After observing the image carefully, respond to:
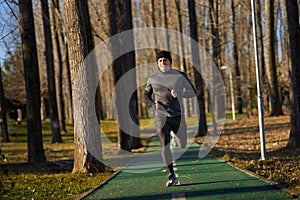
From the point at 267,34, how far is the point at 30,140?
19.4 metres

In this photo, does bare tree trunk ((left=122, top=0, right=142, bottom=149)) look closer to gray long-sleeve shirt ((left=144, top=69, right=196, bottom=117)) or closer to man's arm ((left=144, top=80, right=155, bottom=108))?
man's arm ((left=144, top=80, right=155, bottom=108))

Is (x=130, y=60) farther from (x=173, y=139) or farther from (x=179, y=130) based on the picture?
(x=179, y=130)

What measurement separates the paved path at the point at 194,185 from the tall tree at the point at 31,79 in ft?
17.2

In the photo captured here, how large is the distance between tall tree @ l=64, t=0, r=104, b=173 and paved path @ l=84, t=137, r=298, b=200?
1013 millimetres

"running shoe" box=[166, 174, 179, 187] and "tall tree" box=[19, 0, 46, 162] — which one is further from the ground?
"tall tree" box=[19, 0, 46, 162]

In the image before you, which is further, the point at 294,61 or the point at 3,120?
the point at 3,120

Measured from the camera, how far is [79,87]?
11.9 m

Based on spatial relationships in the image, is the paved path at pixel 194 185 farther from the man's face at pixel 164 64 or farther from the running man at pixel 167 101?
the man's face at pixel 164 64

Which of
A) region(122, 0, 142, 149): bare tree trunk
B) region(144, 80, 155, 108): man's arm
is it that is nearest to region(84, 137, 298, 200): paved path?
region(144, 80, 155, 108): man's arm

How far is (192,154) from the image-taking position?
15930 mm

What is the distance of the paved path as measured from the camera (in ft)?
25.0

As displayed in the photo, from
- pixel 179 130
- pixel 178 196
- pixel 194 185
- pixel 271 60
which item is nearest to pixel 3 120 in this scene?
pixel 271 60

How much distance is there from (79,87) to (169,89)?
11.8 feet

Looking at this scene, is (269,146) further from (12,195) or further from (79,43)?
(12,195)
